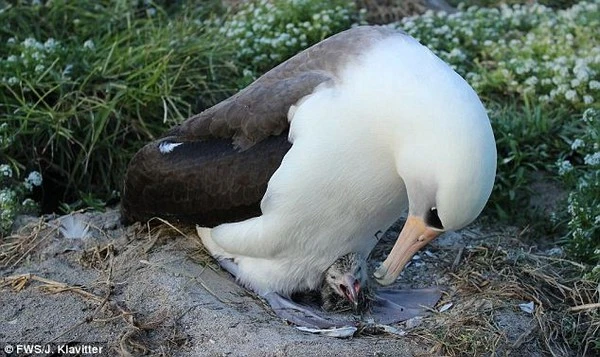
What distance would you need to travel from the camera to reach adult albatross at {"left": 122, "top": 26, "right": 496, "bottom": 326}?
4.70 m

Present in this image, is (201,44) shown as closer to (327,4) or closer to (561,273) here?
(327,4)

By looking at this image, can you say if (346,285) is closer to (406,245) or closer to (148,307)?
(406,245)

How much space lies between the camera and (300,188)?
16.7 ft

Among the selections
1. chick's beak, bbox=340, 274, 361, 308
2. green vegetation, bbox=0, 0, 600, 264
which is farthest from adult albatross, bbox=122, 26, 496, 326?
green vegetation, bbox=0, 0, 600, 264

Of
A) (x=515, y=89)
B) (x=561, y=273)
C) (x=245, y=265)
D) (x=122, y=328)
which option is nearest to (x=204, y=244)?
(x=245, y=265)

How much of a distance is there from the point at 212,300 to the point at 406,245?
3.45 feet

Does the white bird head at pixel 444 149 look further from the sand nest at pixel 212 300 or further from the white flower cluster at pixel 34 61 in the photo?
the white flower cluster at pixel 34 61

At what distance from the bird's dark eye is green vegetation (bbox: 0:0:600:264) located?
4.87 feet

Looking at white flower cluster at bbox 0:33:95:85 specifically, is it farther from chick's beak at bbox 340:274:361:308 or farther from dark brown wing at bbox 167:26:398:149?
chick's beak at bbox 340:274:361:308

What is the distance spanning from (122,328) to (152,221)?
1063 millimetres

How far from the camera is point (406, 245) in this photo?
5.14 metres

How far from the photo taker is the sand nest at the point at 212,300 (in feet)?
16.5

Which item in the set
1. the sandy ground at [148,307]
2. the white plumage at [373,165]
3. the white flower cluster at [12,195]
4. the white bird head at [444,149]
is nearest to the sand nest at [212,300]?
the sandy ground at [148,307]

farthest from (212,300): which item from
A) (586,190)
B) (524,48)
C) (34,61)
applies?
(524,48)
